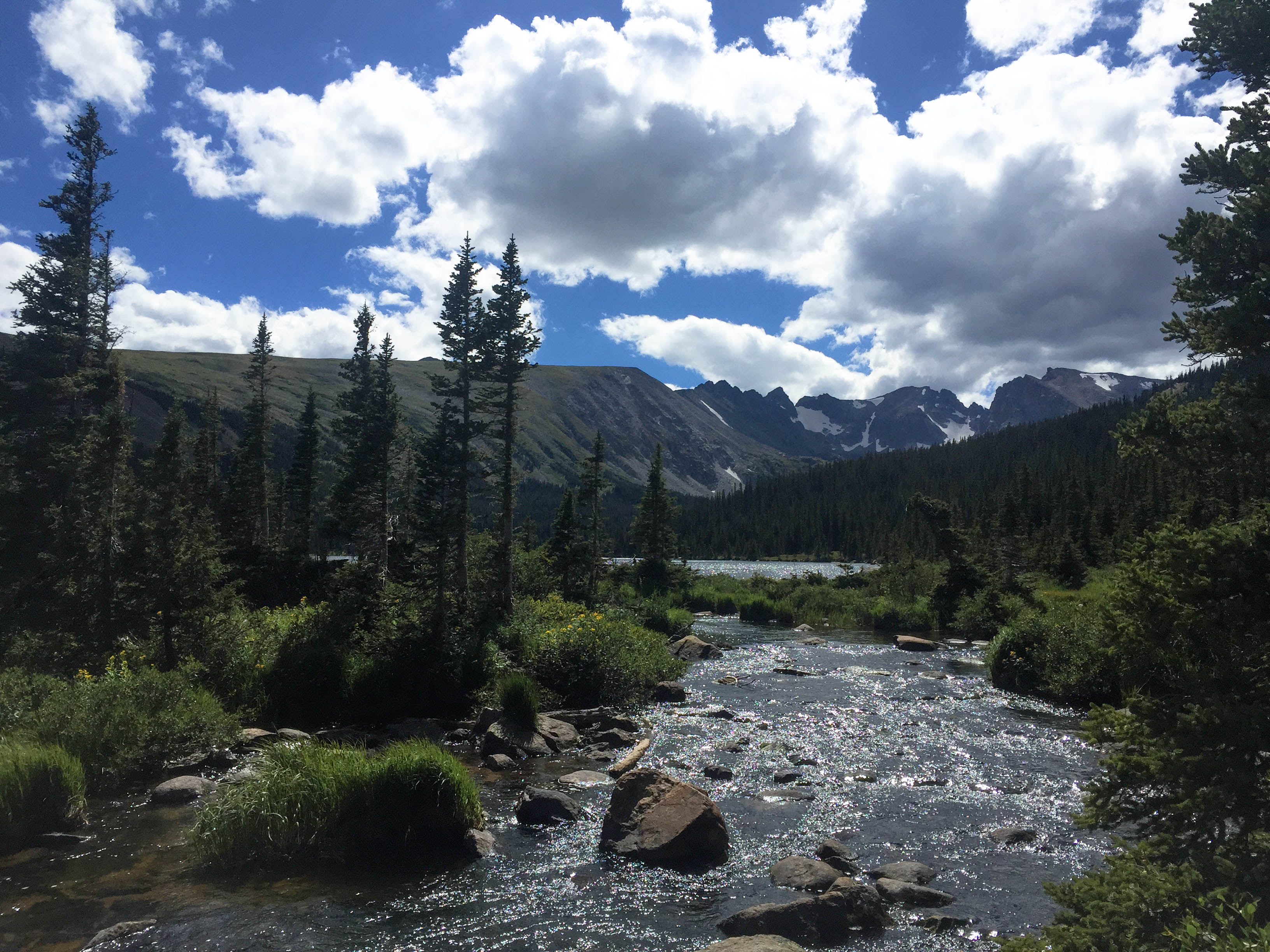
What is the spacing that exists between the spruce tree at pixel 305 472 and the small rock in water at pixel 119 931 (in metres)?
44.4

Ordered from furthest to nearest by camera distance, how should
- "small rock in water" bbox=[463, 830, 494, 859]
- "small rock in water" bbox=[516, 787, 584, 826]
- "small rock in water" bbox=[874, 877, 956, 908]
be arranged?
1. "small rock in water" bbox=[516, 787, 584, 826]
2. "small rock in water" bbox=[463, 830, 494, 859]
3. "small rock in water" bbox=[874, 877, 956, 908]

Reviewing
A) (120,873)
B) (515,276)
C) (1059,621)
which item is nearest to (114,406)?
(515,276)

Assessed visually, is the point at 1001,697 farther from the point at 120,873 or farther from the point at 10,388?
the point at 10,388

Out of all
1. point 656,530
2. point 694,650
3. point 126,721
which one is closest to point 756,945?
point 126,721

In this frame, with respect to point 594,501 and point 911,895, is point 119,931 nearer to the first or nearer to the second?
point 911,895

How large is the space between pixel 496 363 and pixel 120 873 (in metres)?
26.4

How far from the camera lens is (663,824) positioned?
1273cm

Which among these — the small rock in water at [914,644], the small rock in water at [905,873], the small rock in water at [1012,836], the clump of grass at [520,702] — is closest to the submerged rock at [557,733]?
the clump of grass at [520,702]

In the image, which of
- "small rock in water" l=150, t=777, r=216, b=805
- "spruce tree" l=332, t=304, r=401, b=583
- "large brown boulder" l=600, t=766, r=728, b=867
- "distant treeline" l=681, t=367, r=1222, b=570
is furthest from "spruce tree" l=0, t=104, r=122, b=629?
"distant treeline" l=681, t=367, r=1222, b=570

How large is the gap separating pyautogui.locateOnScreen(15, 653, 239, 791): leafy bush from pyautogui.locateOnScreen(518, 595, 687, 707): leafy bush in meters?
11.1

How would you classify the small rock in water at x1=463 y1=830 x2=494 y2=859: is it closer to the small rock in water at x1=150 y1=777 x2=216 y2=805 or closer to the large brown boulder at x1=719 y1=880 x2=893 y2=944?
the large brown boulder at x1=719 y1=880 x2=893 y2=944

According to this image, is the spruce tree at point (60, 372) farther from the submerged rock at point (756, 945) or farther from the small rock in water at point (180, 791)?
the submerged rock at point (756, 945)

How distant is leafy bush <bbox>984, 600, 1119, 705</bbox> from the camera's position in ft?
81.5

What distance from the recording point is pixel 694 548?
172m
